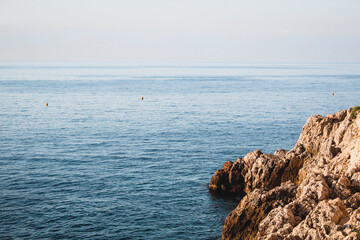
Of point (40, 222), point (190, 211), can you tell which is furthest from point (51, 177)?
point (190, 211)

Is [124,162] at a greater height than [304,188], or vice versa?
[304,188]

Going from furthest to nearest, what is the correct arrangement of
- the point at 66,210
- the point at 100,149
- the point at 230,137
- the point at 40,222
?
the point at 230,137
the point at 100,149
the point at 66,210
the point at 40,222

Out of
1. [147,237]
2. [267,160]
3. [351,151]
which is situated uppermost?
[351,151]

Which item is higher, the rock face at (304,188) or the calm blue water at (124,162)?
the rock face at (304,188)

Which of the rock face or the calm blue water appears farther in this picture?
the calm blue water

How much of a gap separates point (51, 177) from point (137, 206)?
1358 centimetres

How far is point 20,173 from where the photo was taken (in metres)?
46.9

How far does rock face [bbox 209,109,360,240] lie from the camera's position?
24141 millimetres

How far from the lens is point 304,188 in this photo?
28.2 metres

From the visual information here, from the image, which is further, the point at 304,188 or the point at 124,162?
the point at 124,162

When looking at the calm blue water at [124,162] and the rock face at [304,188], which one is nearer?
the rock face at [304,188]

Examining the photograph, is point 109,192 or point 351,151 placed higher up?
point 351,151

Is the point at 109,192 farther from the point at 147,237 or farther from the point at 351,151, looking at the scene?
the point at 351,151

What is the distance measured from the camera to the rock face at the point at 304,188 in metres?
24.1
